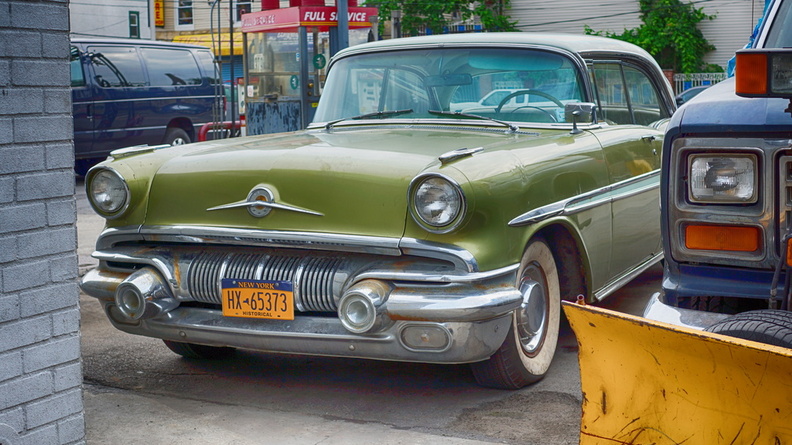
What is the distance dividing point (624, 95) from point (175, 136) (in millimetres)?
11865

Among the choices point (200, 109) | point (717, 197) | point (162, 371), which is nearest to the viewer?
point (717, 197)

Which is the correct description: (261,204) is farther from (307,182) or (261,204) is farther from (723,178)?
(723,178)

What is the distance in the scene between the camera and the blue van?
14.8 metres

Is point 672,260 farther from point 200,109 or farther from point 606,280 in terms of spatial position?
point 200,109

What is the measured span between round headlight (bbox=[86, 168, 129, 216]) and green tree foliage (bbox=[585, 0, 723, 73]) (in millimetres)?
23679

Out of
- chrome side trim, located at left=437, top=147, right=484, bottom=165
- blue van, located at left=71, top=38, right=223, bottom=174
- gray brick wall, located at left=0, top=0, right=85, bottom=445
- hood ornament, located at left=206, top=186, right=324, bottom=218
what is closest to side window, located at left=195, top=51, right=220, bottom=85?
blue van, located at left=71, top=38, right=223, bottom=174

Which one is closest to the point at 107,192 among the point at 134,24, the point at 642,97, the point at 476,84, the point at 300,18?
the point at 476,84

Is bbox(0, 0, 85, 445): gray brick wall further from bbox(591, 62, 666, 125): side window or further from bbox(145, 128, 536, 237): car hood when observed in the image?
bbox(591, 62, 666, 125): side window

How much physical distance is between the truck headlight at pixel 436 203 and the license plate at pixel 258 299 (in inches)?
23.5

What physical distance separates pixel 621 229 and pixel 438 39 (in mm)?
1364

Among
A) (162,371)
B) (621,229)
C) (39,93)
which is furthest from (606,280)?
(39,93)

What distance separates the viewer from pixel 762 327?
2.60m

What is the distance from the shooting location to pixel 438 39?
17.2 ft

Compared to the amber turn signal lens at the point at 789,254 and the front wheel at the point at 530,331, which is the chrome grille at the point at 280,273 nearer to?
the front wheel at the point at 530,331
